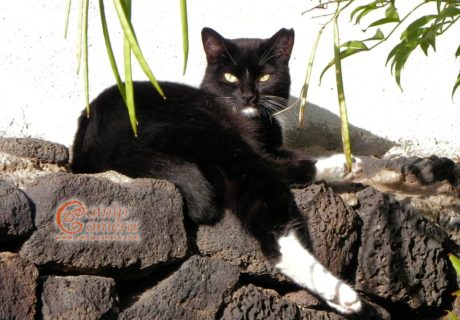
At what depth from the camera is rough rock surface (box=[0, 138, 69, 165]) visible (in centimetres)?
260

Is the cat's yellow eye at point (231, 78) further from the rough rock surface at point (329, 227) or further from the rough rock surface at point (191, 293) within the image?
the rough rock surface at point (191, 293)

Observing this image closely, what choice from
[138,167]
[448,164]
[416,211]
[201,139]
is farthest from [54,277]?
[448,164]

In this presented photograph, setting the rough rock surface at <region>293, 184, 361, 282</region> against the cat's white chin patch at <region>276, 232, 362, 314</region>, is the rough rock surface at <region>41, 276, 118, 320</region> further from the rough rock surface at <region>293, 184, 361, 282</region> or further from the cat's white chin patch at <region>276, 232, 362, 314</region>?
the rough rock surface at <region>293, 184, 361, 282</region>

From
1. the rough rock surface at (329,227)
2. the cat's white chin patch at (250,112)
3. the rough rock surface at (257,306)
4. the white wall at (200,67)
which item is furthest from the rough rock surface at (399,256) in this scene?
the white wall at (200,67)

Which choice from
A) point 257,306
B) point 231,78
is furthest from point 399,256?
point 231,78

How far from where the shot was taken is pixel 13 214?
2066 millimetres

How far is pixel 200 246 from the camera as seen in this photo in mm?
2432

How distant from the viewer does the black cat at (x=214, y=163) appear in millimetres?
2406

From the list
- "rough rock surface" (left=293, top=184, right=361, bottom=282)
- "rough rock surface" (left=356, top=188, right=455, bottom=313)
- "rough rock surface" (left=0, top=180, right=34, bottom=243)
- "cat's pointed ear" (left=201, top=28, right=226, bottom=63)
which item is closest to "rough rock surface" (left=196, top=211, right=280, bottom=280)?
"rough rock surface" (left=293, top=184, right=361, bottom=282)

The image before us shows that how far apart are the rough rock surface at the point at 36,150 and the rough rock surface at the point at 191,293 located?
0.71 metres

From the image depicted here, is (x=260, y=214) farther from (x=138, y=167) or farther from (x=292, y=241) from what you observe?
(x=138, y=167)

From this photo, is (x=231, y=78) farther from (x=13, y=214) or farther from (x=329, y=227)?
(x=13, y=214)

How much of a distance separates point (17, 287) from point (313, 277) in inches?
38.5

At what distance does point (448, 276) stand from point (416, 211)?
319 mm
